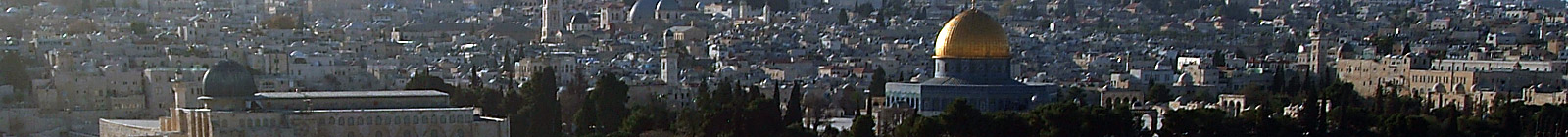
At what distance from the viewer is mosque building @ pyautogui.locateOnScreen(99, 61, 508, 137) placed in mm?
22625

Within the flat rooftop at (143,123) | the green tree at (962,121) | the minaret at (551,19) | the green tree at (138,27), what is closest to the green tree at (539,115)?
the flat rooftop at (143,123)

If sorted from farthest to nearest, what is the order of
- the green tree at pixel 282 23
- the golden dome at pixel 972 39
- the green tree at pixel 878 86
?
the green tree at pixel 282 23, the green tree at pixel 878 86, the golden dome at pixel 972 39

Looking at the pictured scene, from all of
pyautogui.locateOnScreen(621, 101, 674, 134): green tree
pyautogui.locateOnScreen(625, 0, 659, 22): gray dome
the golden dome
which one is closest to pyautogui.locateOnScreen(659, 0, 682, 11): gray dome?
pyautogui.locateOnScreen(625, 0, 659, 22): gray dome

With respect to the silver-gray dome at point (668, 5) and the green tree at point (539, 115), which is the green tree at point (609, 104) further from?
the silver-gray dome at point (668, 5)

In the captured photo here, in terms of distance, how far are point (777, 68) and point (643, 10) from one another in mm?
21492

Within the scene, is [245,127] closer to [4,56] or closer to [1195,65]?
[4,56]

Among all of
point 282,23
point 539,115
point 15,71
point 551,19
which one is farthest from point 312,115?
point 551,19

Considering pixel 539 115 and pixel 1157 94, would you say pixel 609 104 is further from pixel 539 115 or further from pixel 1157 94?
pixel 1157 94

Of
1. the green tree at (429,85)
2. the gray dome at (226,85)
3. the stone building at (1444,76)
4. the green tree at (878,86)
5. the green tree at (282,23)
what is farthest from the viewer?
the green tree at (282,23)

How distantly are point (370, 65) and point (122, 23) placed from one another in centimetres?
1261

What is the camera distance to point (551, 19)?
60.2 m

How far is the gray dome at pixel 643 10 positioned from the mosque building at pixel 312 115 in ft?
128

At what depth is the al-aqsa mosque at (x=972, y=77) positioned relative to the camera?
27.7 metres

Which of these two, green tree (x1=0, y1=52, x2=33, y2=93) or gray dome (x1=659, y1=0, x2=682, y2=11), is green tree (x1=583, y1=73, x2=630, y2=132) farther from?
gray dome (x1=659, y1=0, x2=682, y2=11)
